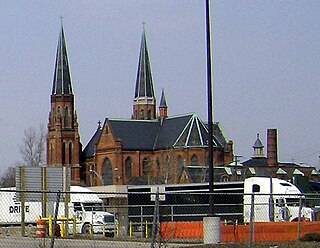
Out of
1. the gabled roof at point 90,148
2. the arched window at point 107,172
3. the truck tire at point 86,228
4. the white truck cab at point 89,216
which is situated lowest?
the truck tire at point 86,228

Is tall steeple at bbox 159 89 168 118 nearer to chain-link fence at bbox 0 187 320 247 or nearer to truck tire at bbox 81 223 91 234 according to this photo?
chain-link fence at bbox 0 187 320 247

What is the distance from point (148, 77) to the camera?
519 feet

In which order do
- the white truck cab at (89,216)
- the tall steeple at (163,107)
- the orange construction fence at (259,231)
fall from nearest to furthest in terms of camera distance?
the orange construction fence at (259,231), the white truck cab at (89,216), the tall steeple at (163,107)

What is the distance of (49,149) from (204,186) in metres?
99.9

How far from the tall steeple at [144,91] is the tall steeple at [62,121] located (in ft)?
49.8

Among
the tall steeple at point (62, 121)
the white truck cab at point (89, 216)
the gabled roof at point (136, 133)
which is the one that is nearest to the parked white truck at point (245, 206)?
the white truck cab at point (89, 216)

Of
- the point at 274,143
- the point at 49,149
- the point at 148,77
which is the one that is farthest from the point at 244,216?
the point at 148,77

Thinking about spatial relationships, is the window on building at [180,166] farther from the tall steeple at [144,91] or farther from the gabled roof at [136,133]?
the tall steeple at [144,91]

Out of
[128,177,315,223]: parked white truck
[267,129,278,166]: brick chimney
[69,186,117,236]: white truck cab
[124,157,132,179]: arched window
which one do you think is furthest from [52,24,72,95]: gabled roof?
[69,186,117,236]: white truck cab

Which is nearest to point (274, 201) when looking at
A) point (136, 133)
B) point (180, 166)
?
point (180, 166)

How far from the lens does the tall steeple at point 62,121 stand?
145m

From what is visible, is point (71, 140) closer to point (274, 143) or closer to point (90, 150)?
point (90, 150)

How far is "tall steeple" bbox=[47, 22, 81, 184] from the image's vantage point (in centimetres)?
14512

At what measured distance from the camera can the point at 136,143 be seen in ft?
449
